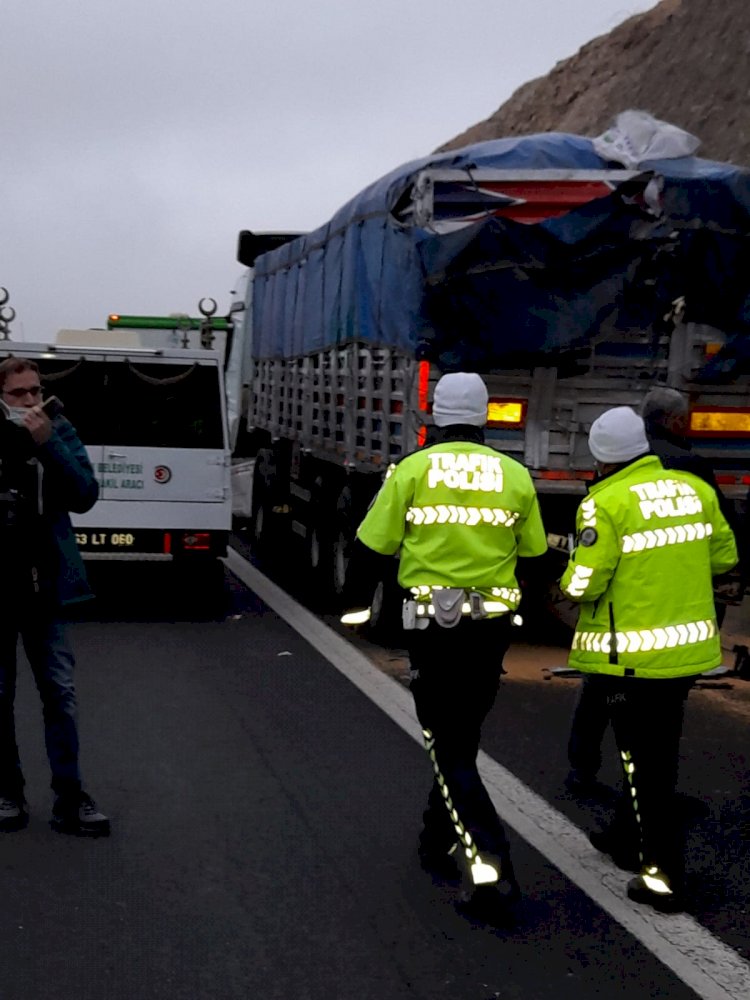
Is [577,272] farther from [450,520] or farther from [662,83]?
[662,83]

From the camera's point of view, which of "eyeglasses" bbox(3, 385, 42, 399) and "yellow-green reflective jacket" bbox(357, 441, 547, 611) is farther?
"eyeglasses" bbox(3, 385, 42, 399)

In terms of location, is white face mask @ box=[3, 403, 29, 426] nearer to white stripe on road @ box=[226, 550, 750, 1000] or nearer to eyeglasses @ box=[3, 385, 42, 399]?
eyeglasses @ box=[3, 385, 42, 399]

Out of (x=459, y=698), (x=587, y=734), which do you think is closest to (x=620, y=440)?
(x=459, y=698)

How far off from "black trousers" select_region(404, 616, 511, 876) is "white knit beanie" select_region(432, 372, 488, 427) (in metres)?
0.72

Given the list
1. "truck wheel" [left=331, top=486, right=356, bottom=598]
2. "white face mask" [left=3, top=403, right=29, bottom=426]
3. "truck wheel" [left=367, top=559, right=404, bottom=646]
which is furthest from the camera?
"truck wheel" [left=331, top=486, right=356, bottom=598]

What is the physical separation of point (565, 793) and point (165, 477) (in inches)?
245

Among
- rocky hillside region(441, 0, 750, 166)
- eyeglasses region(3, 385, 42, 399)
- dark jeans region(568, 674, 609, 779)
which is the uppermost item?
rocky hillside region(441, 0, 750, 166)

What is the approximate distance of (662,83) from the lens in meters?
51.8

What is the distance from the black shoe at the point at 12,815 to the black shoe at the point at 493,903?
1930 millimetres

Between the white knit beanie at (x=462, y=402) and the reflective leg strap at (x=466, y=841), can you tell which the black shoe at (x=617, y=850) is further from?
Answer: the white knit beanie at (x=462, y=402)

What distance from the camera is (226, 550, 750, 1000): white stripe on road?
4.84m

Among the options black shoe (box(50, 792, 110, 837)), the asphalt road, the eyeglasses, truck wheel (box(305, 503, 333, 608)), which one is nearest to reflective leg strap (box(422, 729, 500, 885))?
the asphalt road

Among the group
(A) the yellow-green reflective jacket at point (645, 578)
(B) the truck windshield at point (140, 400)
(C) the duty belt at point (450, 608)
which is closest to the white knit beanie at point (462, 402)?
(A) the yellow-green reflective jacket at point (645, 578)

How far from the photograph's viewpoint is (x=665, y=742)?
549 cm
